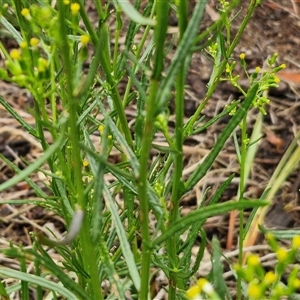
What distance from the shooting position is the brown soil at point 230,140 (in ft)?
6.67

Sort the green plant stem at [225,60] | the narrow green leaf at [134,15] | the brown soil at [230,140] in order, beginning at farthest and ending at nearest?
1. the brown soil at [230,140]
2. the green plant stem at [225,60]
3. the narrow green leaf at [134,15]

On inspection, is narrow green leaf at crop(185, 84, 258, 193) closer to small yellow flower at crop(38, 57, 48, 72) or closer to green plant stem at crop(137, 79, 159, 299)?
green plant stem at crop(137, 79, 159, 299)

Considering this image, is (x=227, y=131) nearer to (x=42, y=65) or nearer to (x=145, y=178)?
(x=145, y=178)

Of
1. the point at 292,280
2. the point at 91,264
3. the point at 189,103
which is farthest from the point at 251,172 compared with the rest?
the point at 292,280

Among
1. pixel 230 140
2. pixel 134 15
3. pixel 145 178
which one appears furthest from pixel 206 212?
pixel 230 140

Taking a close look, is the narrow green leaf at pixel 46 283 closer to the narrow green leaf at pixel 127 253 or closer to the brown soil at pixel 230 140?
the narrow green leaf at pixel 127 253

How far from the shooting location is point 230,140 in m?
2.26

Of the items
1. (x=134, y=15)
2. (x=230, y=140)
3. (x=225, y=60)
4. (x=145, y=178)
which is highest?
(x=230, y=140)

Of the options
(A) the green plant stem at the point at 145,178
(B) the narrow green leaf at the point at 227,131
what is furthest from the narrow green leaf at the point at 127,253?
(B) the narrow green leaf at the point at 227,131

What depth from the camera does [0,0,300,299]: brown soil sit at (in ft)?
6.67

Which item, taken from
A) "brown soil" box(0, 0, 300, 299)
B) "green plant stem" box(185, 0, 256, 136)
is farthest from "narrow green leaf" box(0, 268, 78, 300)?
"brown soil" box(0, 0, 300, 299)

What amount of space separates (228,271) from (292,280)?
1.28 metres

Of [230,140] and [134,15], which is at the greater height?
[230,140]

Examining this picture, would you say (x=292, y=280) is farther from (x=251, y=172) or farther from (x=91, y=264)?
(x=251, y=172)
